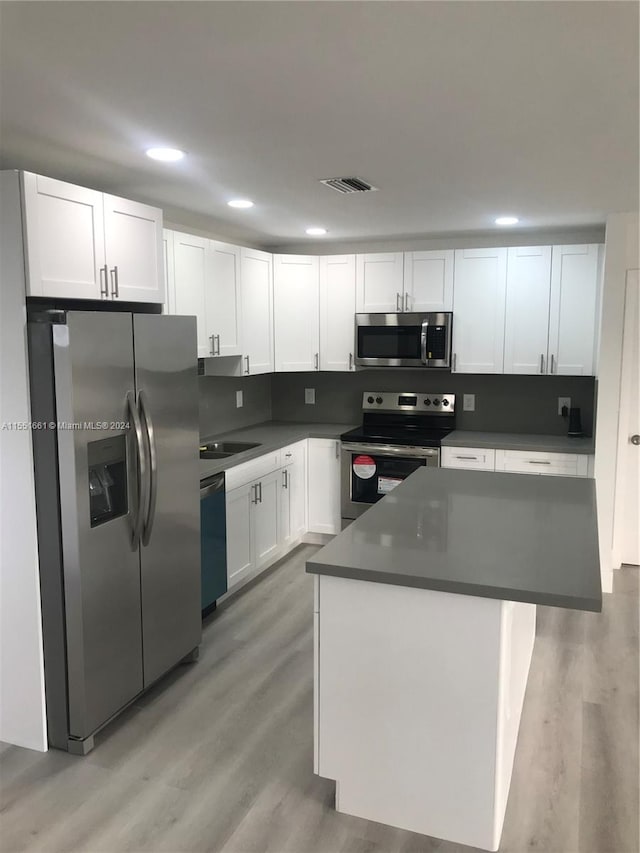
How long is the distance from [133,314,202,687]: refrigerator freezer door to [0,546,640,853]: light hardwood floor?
0.97ft

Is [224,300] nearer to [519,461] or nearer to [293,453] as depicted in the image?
[293,453]

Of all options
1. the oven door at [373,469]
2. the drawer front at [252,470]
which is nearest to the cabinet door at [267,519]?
the drawer front at [252,470]

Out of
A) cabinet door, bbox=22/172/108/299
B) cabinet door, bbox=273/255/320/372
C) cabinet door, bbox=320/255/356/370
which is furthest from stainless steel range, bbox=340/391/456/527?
cabinet door, bbox=22/172/108/299

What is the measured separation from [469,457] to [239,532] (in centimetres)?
172

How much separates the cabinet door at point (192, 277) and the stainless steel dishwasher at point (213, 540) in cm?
79

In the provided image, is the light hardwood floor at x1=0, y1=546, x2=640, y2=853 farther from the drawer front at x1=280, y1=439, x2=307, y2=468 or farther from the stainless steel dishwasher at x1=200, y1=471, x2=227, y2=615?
the drawer front at x1=280, y1=439, x2=307, y2=468

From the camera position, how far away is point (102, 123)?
7.56ft

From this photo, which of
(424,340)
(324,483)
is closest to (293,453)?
(324,483)

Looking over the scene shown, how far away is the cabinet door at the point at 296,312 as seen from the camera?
16.7ft

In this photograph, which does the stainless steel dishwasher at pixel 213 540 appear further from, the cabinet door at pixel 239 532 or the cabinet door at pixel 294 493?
the cabinet door at pixel 294 493

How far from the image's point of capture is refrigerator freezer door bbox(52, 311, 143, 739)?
8.26 ft

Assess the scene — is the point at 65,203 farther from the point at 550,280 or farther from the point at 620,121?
the point at 550,280

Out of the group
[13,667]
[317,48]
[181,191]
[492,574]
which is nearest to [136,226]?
[181,191]

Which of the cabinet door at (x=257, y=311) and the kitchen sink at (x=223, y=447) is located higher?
the cabinet door at (x=257, y=311)
